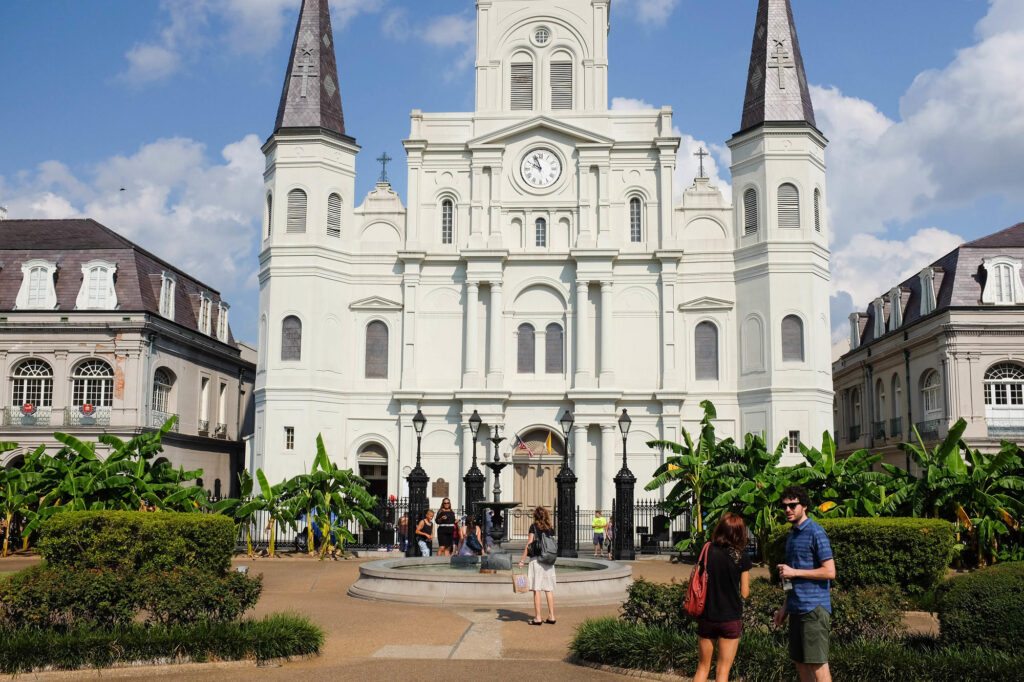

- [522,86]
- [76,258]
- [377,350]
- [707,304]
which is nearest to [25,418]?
[76,258]

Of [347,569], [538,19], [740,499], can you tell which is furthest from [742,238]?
[347,569]

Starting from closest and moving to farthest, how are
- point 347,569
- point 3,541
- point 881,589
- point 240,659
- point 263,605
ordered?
point 240,659 → point 881,589 → point 263,605 → point 347,569 → point 3,541

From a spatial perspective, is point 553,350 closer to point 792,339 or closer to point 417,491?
point 792,339

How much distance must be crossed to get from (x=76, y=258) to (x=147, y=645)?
32415mm

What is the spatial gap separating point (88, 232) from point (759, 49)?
94.4 ft

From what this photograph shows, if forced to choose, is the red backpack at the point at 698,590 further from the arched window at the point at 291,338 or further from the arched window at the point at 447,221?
the arched window at the point at 447,221

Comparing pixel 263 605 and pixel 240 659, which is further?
pixel 263 605

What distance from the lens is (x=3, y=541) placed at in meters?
28.5

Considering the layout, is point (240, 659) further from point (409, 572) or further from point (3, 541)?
point (3, 541)

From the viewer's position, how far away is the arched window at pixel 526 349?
39375mm

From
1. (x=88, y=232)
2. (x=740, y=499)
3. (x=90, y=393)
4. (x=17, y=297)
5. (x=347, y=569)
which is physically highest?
(x=88, y=232)

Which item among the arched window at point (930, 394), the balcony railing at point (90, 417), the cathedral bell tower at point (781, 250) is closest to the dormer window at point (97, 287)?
the balcony railing at point (90, 417)

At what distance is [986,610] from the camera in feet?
33.9

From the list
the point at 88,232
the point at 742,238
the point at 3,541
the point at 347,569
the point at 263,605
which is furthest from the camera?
the point at 88,232
